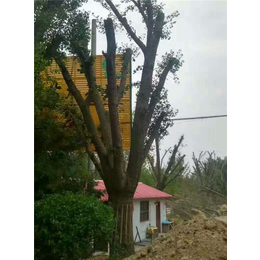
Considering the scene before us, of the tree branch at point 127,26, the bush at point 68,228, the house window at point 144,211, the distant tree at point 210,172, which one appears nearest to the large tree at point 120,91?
the tree branch at point 127,26

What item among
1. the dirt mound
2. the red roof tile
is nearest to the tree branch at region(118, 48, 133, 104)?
the red roof tile

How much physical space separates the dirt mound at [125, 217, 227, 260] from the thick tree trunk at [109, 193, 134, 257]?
121 millimetres

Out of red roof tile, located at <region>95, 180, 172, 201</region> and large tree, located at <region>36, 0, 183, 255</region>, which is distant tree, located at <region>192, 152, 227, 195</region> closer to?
red roof tile, located at <region>95, 180, 172, 201</region>

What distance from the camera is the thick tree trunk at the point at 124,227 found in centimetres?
381

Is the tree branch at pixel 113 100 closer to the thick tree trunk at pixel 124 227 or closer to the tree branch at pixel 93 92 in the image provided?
the tree branch at pixel 93 92

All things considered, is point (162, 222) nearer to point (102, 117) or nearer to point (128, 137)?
point (128, 137)

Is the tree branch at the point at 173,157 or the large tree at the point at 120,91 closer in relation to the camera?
the tree branch at the point at 173,157

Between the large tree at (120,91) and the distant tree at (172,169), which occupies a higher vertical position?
the large tree at (120,91)

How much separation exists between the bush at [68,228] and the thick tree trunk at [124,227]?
0.38 ft

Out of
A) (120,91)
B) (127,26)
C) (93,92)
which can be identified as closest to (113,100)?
(120,91)

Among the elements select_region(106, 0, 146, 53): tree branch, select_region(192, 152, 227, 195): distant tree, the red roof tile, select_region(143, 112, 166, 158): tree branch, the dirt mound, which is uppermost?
select_region(106, 0, 146, 53): tree branch

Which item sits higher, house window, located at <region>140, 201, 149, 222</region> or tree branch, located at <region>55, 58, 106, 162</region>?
tree branch, located at <region>55, 58, 106, 162</region>

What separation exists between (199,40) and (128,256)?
2.26 metres

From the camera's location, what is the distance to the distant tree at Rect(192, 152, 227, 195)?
11.8ft
